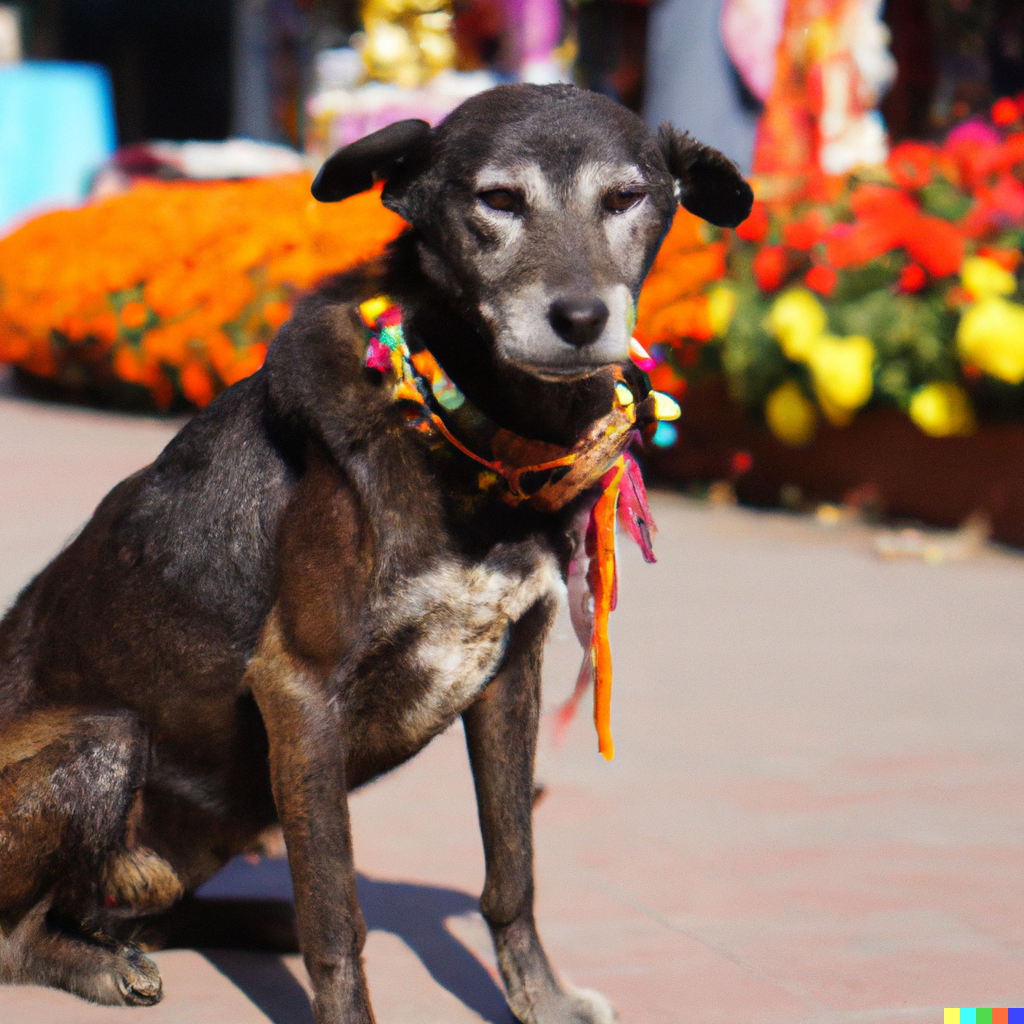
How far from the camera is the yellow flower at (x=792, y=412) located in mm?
6566

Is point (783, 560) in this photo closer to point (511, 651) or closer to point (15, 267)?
point (511, 651)

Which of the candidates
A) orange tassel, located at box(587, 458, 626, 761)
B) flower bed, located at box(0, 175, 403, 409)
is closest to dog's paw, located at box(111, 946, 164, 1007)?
orange tassel, located at box(587, 458, 626, 761)

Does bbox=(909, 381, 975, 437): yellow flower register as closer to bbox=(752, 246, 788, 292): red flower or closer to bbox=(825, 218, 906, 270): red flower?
bbox=(825, 218, 906, 270): red flower

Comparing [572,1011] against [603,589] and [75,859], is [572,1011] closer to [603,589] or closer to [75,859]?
[603,589]

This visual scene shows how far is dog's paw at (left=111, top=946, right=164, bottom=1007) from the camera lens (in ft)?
8.13

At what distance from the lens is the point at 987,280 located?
5891 millimetres

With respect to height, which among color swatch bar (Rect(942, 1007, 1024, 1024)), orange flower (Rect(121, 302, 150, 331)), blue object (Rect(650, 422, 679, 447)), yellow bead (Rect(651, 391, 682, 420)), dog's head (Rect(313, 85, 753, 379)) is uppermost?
dog's head (Rect(313, 85, 753, 379))

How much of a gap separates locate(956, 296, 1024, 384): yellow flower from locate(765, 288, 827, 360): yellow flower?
71cm

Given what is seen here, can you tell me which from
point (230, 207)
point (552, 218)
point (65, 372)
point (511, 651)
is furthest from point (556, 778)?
point (65, 372)

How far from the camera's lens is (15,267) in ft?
37.4

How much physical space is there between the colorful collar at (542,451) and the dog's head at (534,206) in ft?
0.39

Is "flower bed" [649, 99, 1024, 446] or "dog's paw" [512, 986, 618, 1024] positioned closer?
"dog's paw" [512, 986, 618, 1024]

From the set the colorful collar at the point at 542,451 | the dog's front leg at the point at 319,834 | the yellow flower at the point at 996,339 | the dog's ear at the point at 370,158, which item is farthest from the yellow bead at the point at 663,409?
the yellow flower at the point at 996,339

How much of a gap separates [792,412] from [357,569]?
468 centimetres
